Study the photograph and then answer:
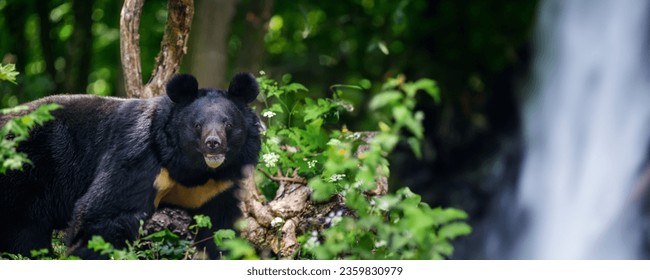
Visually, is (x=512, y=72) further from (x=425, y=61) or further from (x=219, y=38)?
(x=219, y=38)

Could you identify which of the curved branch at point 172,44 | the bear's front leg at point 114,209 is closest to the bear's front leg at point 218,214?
the bear's front leg at point 114,209

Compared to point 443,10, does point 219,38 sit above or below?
below

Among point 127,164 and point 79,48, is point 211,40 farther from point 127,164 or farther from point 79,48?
point 127,164

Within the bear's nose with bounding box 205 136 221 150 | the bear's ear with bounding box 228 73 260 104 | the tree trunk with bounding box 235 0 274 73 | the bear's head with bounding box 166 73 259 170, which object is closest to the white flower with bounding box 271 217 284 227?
the bear's head with bounding box 166 73 259 170

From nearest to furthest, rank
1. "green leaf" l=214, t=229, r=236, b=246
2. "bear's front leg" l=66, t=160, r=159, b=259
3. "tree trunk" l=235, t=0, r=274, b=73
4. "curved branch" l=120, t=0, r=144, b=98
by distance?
"green leaf" l=214, t=229, r=236, b=246, "bear's front leg" l=66, t=160, r=159, b=259, "curved branch" l=120, t=0, r=144, b=98, "tree trunk" l=235, t=0, r=274, b=73

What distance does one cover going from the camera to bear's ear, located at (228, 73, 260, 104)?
21.1 ft

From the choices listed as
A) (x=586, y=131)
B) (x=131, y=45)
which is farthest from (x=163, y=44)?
(x=586, y=131)

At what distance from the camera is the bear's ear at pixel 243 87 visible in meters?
6.44

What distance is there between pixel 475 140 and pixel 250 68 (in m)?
4.11

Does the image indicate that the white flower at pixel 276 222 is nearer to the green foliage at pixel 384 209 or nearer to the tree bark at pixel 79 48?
the green foliage at pixel 384 209

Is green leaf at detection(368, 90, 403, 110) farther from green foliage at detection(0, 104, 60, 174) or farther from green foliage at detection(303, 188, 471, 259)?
green foliage at detection(0, 104, 60, 174)

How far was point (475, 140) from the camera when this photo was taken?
14.7m

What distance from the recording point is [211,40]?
11.4 m
